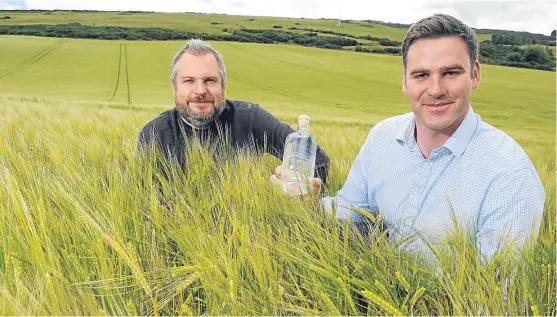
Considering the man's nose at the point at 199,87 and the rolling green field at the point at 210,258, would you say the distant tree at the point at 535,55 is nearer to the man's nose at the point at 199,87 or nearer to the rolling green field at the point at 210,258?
the man's nose at the point at 199,87

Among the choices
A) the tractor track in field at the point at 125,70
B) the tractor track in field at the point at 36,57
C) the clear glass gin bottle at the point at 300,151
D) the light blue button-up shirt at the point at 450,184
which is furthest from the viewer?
the tractor track in field at the point at 36,57

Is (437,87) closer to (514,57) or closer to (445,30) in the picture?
(445,30)

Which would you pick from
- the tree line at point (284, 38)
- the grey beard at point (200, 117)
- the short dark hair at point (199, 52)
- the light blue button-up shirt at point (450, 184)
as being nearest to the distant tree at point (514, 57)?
the tree line at point (284, 38)

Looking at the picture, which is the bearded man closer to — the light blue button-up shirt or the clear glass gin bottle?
the clear glass gin bottle

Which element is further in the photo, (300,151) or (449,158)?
(300,151)

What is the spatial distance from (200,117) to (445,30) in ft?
4.38

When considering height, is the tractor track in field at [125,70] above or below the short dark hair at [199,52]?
below

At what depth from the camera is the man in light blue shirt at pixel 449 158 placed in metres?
1.44

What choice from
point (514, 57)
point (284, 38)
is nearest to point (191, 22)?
point (284, 38)

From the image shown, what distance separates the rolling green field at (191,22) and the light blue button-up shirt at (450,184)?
26.7 meters

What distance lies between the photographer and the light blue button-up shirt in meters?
1.39

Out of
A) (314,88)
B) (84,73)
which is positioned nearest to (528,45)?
(314,88)

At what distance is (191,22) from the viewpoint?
102 ft

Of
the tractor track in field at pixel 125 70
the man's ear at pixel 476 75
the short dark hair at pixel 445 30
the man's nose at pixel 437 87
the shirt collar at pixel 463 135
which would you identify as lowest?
the tractor track in field at pixel 125 70
